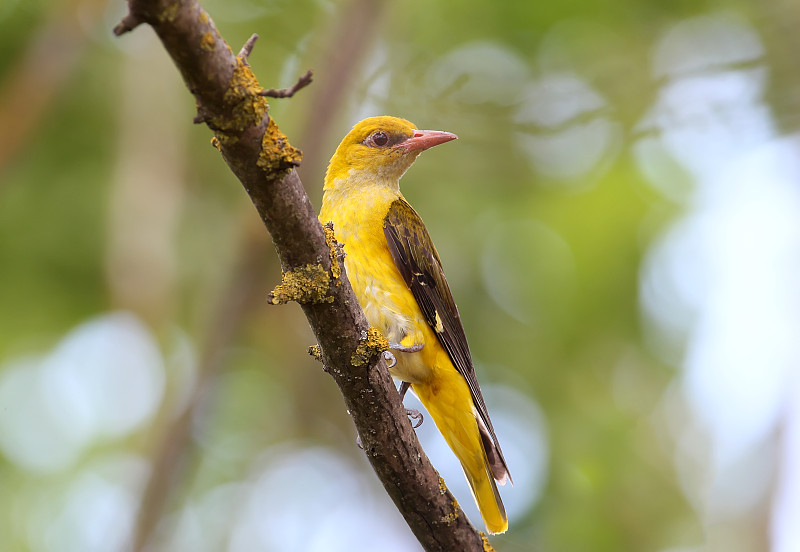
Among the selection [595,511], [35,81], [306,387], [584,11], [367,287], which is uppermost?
[584,11]

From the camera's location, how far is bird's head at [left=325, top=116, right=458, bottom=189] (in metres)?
4.71

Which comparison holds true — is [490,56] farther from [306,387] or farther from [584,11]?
[306,387]

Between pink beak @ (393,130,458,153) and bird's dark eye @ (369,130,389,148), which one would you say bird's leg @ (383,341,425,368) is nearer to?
pink beak @ (393,130,458,153)

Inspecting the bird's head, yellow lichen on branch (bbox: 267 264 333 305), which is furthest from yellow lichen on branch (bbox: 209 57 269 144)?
the bird's head

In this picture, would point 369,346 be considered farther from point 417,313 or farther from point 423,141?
point 423,141

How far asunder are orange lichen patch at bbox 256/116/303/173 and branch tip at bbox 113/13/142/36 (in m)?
0.51

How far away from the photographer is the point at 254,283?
4473mm

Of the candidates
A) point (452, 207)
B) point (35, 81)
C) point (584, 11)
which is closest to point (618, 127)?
point (584, 11)

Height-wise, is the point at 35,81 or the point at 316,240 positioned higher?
the point at 35,81

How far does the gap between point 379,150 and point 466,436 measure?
1659 mm

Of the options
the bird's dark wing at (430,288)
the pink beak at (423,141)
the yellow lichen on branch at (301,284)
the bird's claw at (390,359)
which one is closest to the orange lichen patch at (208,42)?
the yellow lichen on branch at (301,284)

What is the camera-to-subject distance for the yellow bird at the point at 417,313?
407 centimetres

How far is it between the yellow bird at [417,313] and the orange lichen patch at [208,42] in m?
2.08

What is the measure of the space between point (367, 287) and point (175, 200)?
3.32m
